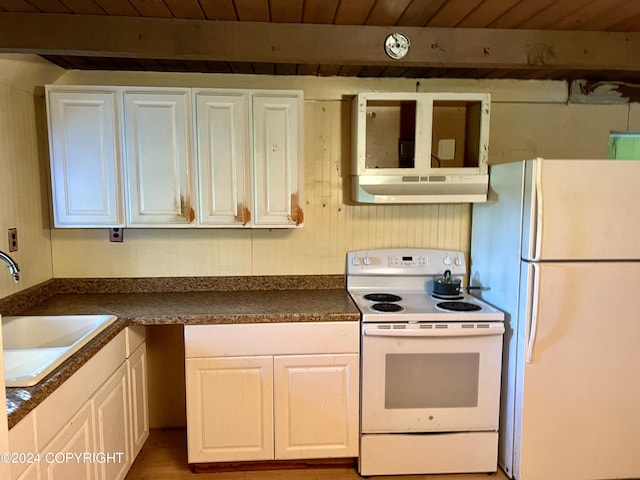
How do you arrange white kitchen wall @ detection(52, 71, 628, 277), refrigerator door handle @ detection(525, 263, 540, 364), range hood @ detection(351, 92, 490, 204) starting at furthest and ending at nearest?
white kitchen wall @ detection(52, 71, 628, 277) < range hood @ detection(351, 92, 490, 204) < refrigerator door handle @ detection(525, 263, 540, 364)

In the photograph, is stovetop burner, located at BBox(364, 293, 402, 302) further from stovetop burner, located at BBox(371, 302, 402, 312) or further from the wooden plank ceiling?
the wooden plank ceiling

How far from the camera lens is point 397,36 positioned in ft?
6.50

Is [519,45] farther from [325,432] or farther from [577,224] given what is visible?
[325,432]

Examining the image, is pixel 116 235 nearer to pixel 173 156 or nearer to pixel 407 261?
pixel 173 156

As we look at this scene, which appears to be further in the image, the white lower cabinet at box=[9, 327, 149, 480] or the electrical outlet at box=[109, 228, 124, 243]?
the electrical outlet at box=[109, 228, 124, 243]

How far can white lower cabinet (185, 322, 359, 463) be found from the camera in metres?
2.22

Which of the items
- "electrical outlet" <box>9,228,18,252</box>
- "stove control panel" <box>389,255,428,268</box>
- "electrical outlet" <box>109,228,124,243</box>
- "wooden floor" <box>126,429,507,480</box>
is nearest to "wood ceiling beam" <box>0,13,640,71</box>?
"electrical outlet" <box>9,228,18,252</box>

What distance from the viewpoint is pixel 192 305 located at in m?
2.39

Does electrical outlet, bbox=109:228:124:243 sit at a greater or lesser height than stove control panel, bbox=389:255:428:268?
greater

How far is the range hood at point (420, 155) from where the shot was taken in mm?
2443

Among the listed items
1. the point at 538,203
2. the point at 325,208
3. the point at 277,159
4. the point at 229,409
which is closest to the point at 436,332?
the point at 538,203

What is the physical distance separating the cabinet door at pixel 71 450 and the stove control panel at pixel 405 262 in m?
1.57

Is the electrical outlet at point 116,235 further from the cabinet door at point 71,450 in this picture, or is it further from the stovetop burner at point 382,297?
the stovetop burner at point 382,297

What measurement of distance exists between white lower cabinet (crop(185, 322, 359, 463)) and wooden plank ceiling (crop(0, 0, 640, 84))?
128 cm
